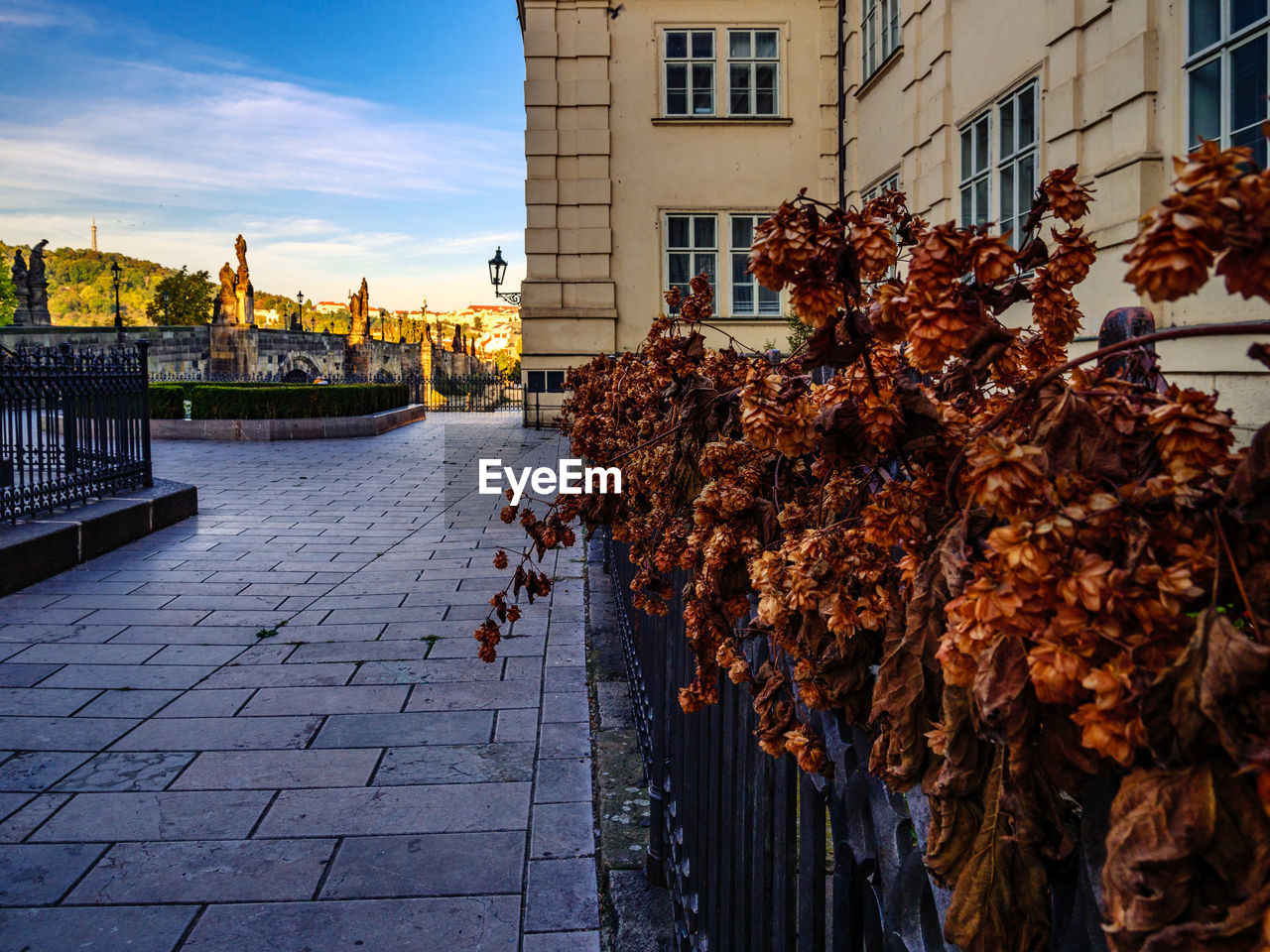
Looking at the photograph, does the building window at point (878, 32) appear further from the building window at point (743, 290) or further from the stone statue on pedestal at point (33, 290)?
the stone statue on pedestal at point (33, 290)

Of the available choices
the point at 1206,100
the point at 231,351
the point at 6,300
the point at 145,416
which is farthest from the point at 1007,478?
the point at 6,300

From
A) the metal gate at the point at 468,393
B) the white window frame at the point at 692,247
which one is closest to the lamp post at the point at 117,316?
the metal gate at the point at 468,393

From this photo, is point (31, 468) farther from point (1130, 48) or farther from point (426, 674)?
point (1130, 48)

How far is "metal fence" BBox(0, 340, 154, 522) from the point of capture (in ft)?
25.3

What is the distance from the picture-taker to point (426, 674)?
4.95m

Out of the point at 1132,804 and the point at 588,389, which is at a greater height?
the point at 588,389

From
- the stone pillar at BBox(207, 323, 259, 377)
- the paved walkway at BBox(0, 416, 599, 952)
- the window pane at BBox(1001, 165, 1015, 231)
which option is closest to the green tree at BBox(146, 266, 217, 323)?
the stone pillar at BBox(207, 323, 259, 377)

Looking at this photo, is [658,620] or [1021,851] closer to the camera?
[1021,851]

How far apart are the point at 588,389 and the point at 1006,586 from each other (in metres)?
4.04

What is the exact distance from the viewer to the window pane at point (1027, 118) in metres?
9.98

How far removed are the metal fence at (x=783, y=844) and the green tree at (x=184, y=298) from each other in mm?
75308

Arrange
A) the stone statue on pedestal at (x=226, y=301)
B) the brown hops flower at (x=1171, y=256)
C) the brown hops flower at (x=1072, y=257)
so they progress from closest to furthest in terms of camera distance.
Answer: the brown hops flower at (x=1171, y=256) < the brown hops flower at (x=1072, y=257) < the stone statue on pedestal at (x=226, y=301)

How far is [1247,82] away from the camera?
6.74 metres

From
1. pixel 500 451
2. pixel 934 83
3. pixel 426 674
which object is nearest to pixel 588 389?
pixel 426 674
